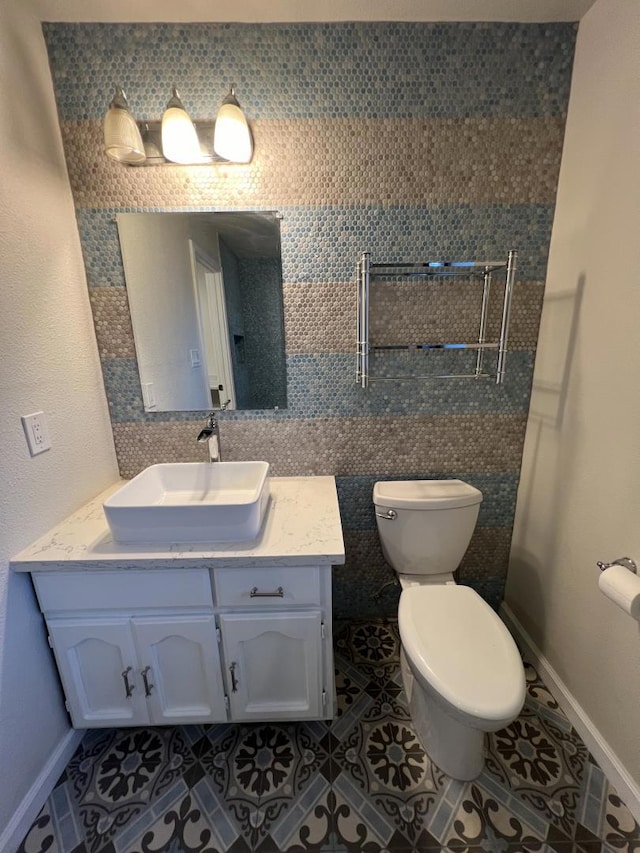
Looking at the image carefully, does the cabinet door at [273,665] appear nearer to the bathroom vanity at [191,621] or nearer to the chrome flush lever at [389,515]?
the bathroom vanity at [191,621]

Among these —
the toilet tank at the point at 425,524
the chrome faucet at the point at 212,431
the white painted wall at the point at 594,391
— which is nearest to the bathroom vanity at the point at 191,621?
the toilet tank at the point at 425,524

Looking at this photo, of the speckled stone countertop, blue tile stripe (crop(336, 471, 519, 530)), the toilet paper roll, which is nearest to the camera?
the toilet paper roll

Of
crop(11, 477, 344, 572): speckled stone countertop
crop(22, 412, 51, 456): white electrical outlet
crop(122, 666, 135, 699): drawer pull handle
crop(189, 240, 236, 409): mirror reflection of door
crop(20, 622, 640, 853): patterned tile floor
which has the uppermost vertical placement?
crop(189, 240, 236, 409): mirror reflection of door

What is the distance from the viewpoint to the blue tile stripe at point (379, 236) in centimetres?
138

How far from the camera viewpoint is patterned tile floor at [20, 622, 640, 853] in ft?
3.41

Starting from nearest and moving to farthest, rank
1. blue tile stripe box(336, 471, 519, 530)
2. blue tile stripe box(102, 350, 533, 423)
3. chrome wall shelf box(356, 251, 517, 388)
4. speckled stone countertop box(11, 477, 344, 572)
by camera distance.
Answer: speckled stone countertop box(11, 477, 344, 572)
chrome wall shelf box(356, 251, 517, 388)
blue tile stripe box(102, 350, 533, 423)
blue tile stripe box(336, 471, 519, 530)

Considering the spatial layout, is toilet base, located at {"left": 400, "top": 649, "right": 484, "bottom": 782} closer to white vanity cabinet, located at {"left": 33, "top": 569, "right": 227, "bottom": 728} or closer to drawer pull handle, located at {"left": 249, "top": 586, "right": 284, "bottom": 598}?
drawer pull handle, located at {"left": 249, "top": 586, "right": 284, "bottom": 598}

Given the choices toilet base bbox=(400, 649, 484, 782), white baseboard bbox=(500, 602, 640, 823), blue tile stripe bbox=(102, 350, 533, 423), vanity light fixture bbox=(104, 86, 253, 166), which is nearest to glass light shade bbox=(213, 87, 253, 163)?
vanity light fixture bbox=(104, 86, 253, 166)

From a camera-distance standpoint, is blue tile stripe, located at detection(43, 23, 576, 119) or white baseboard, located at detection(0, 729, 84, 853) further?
blue tile stripe, located at detection(43, 23, 576, 119)

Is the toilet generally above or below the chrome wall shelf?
below

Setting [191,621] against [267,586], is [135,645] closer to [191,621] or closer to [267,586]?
[191,621]

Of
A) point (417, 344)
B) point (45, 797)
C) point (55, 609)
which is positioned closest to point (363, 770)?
point (45, 797)

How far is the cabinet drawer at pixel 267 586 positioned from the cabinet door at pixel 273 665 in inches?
2.2

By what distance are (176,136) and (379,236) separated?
0.77 metres
